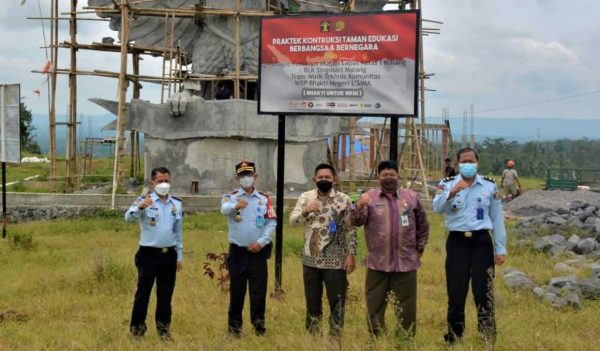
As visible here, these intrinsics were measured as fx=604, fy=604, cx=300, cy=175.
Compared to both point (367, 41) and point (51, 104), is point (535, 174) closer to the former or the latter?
point (51, 104)

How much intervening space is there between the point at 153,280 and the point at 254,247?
3.17ft

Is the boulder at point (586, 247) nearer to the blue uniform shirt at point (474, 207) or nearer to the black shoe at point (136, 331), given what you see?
the blue uniform shirt at point (474, 207)

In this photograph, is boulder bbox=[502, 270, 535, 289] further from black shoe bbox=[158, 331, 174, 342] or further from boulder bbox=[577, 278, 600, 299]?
black shoe bbox=[158, 331, 174, 342]

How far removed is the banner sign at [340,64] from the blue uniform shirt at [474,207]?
1.97m

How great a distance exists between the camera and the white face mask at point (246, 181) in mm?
5504

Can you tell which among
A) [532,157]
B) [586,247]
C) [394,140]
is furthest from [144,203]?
[532,157]

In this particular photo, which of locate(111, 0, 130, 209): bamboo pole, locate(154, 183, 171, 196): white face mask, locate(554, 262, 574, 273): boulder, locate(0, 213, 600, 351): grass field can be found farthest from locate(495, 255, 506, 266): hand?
locate(111, 0, 130, 209): bamboo pole

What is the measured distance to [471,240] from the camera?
495 cm

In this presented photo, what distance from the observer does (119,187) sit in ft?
53.0

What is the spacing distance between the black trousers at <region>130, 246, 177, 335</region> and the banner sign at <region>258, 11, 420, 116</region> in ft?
8.60

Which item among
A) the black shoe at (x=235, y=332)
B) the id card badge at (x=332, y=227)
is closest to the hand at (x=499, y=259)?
the id card badge at (x=332, y=227)

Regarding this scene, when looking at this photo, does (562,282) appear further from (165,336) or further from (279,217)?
(165,336)

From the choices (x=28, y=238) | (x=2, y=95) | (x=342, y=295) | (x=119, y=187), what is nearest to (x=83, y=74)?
(x=119, y=187)

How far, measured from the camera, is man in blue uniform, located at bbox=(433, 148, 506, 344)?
194 inches
